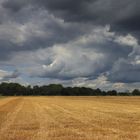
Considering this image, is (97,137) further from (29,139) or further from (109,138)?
(29,139)

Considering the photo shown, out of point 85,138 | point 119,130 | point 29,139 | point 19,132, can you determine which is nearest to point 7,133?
point 19,132

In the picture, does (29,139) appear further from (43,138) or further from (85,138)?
(85,138)

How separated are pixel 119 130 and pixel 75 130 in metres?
2.10

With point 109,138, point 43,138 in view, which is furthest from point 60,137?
point 109,138

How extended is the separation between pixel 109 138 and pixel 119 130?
285 cm

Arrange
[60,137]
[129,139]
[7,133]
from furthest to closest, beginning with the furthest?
[7,133]
[60,137]
[129,139]

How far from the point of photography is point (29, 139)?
48.4ft

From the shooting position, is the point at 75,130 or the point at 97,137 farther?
the point at 75,130

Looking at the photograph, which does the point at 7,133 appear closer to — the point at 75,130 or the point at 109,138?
the point at 75,130

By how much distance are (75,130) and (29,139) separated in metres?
3.48

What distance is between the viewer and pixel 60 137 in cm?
1538

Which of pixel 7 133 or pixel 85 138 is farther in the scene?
pixel 7 133

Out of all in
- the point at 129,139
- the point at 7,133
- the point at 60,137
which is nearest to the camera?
the point at 129,139

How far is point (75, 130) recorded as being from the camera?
17656 millimetres
